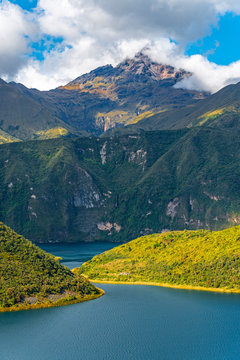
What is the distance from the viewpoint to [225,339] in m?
129

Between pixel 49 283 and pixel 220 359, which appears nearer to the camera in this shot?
pixel 220 359

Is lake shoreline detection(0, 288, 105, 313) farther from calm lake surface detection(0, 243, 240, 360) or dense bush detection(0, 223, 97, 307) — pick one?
calm lake surface detection(0, 243, 240, 360)

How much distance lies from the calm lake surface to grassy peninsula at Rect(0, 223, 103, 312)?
173 inches

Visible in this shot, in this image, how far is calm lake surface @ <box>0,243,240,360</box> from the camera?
390 feet

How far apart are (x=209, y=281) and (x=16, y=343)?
87685 mm

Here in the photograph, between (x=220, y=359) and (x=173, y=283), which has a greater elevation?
(x=173, y=283)

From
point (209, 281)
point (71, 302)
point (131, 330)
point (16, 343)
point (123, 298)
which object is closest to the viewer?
point (16, 343)

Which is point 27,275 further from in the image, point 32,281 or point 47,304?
point 47,304

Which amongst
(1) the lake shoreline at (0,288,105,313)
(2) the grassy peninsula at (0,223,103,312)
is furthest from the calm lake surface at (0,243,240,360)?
(2) the grassy peninsula at (0,223,103,312)

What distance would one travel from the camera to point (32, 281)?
16488cm

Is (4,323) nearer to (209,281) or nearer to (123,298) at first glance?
(123,298)

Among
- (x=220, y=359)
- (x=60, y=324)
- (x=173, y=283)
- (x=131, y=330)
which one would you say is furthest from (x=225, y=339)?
(x=173, y=283)

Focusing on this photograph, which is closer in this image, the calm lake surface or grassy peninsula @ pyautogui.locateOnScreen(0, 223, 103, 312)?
the calm lake surface

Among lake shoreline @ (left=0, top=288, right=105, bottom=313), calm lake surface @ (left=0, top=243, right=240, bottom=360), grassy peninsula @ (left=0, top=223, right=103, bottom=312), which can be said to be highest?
grassy peninsula @ (left=0, top=223, right=103, bottom=312)
